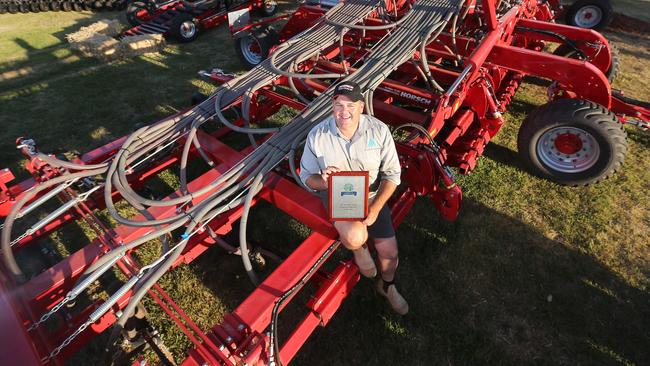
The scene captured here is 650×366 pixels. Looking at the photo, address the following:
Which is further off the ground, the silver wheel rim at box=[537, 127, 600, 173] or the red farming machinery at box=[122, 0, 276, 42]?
the red farming machinery at box=[122, 0, 276, 42]

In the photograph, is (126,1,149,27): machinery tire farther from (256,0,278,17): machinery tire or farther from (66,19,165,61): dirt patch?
(256,0,278,17): machinery tire

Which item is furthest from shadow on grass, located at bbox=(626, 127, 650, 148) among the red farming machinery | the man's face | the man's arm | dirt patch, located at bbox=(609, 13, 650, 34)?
the red farming machinery

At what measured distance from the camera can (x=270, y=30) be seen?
6.37m

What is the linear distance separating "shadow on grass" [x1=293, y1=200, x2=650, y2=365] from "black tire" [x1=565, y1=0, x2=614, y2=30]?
24.0 ft

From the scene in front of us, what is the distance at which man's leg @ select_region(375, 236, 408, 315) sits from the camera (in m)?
2.66

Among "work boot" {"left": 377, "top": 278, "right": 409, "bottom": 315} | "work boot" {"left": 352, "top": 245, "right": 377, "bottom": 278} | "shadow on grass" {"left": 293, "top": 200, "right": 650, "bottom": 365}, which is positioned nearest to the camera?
"work boot" {"left": 352, "top": 245, "right": 377, "bottom": 278}

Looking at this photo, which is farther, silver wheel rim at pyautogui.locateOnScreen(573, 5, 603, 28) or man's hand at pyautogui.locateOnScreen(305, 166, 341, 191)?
silver wheel rim at pyautogui.locateOnScreen(573, 5, 603, 28)

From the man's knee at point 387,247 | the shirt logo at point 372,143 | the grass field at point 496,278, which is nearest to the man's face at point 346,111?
the shirt logo at point 372,143

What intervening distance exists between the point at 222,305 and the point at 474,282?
222 cm

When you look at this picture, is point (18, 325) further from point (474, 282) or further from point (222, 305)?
point (474, 282)

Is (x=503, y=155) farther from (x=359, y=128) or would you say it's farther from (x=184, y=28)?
(x=184, y=28)

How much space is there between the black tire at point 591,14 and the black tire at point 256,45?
272 inches

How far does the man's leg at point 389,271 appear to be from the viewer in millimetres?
2662

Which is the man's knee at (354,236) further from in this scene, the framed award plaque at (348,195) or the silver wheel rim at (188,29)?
the silver wheel rim at (188,29)
